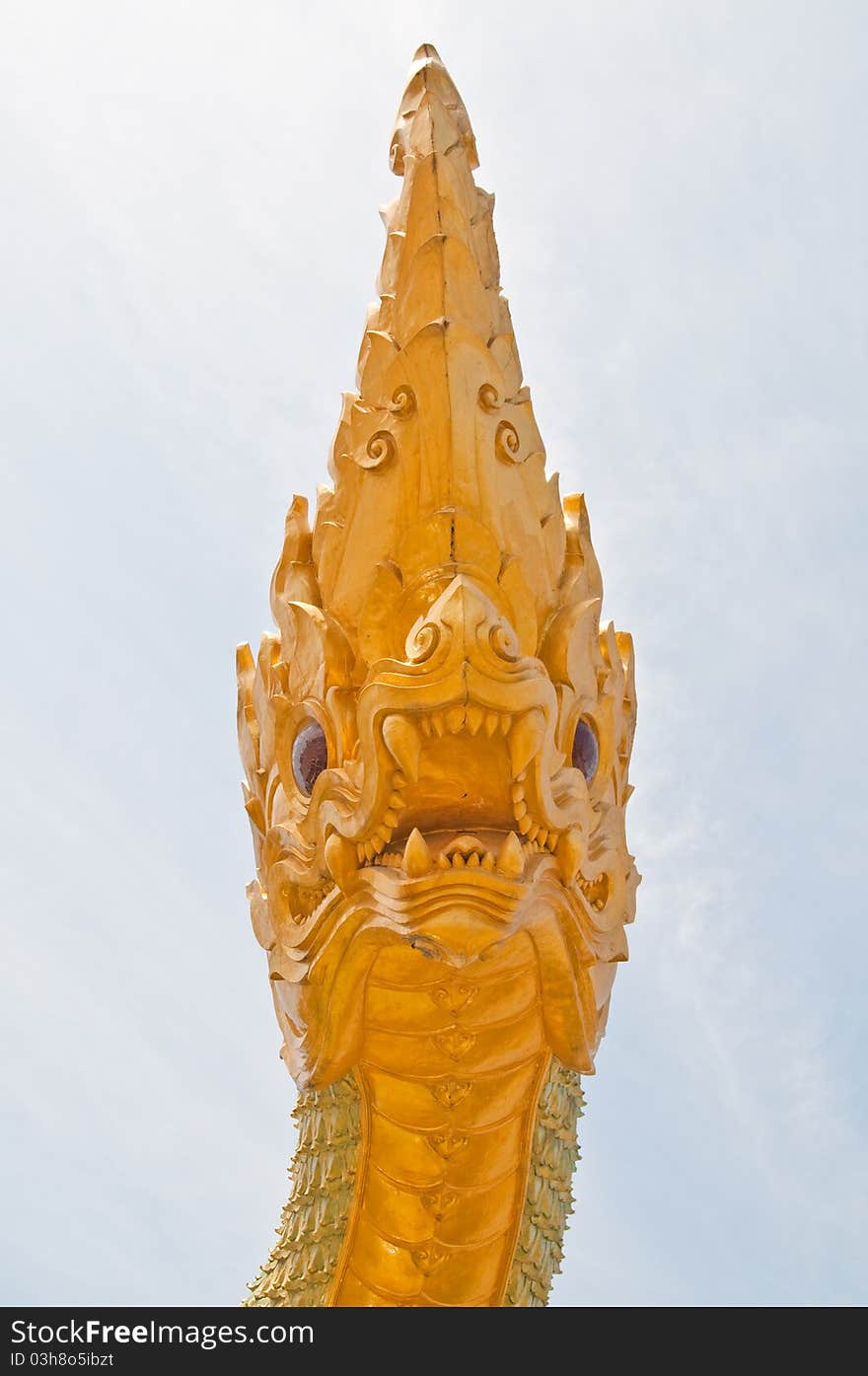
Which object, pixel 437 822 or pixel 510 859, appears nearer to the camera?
pixel 510 859

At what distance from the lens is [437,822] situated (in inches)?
190

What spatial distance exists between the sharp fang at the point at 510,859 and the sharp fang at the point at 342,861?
0.52 metres

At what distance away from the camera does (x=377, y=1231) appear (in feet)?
16.5

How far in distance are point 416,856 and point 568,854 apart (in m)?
0.59

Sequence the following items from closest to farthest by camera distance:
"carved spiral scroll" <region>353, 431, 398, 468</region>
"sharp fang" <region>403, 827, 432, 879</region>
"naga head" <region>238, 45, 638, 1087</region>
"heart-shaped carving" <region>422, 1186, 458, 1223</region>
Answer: "sharp fang" <region>403, 827, 432, 879</region>, "naga head" <region>238, 45, 638, 1087</region>, "heart-shaped carving" <region>422, 1186, 458, 1223</region>, "carved spiral scroll" <region>353, 431, 398, 468</region>

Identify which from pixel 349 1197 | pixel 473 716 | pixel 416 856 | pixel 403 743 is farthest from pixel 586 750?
pixel 349 1197

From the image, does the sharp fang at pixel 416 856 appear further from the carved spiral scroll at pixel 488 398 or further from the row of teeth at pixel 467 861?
the carved spiral scroll at pixel 488 398

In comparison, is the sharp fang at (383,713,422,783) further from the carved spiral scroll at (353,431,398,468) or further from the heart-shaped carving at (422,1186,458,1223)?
the heart-shaped carving at (422,1186,458,1223)

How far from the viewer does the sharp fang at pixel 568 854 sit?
4934mm

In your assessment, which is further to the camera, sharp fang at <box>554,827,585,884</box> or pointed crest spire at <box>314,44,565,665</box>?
pointed crest spire at <box>314,44,565,665</box>

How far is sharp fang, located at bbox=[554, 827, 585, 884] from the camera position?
493 centimetres

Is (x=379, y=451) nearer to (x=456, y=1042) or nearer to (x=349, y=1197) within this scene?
(x=456, y=1042)

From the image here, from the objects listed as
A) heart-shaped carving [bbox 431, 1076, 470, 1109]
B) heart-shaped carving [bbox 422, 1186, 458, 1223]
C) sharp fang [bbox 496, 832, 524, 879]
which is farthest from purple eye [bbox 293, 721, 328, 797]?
heart-shaped carving [bbox 422, 1186, 458, 1223]
